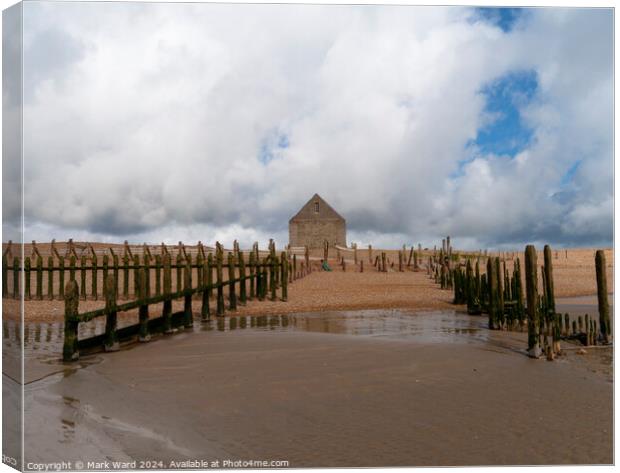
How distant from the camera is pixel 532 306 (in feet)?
36.6

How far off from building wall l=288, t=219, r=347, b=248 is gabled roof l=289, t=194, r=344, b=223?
405 mm

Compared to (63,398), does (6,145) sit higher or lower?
higher

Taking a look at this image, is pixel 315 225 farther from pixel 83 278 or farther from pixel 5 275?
pixel 5 275

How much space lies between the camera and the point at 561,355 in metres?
11.3

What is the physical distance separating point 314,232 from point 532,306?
57136 mm

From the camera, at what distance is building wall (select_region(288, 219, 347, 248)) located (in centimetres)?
6800

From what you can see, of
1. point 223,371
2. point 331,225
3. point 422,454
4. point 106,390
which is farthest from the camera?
point 331,225

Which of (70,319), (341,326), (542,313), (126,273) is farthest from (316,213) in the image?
(70,319)

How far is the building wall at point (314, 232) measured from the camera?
223ft

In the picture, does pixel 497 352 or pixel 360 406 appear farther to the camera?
pixel 497 352

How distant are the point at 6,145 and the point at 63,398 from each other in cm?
362

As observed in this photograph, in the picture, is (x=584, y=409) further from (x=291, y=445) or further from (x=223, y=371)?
(x=223, y=371)

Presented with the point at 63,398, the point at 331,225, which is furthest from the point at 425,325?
the point at 331,225

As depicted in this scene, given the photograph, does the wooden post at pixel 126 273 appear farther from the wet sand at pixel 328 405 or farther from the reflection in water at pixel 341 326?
the wet sand at pixel 328 405
